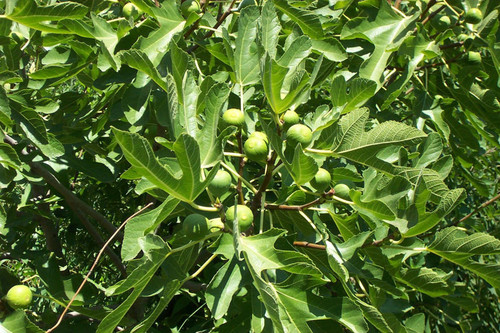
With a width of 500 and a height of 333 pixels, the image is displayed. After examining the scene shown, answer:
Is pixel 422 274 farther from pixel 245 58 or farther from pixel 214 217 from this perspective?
pixel 245 58

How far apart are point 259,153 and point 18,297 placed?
0.84 m

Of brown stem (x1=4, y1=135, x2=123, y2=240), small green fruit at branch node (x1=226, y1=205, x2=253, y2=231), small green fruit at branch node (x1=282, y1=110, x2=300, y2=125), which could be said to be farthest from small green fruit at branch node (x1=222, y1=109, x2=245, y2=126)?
brown stem (x1=4, y1=135, x2=123, y2=240)

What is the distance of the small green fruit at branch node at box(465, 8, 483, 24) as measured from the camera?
2.01 m

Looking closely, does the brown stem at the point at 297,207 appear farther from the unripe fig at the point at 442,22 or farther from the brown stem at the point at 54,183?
the unripe fig at the point at 442,22

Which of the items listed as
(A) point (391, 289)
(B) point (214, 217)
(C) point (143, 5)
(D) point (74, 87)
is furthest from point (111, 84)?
(D) point (74, 87)

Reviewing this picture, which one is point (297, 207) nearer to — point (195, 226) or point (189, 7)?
point (195, 226)

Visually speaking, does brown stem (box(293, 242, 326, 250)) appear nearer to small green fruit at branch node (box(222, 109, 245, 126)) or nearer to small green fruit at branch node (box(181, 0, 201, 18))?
small green fruit at branch node (box(222, 109, 245, 126))

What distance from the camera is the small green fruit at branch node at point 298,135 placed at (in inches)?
49.6

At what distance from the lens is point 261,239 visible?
1.24 metres

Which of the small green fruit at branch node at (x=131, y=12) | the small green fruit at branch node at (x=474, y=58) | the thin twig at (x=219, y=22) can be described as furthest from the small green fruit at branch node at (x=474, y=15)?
the small green fruit at branch node at (x=131, y=12)

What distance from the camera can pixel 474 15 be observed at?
6.58ft

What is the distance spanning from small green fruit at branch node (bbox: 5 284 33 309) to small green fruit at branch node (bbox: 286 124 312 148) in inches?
35.7

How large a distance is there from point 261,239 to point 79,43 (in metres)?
0.95

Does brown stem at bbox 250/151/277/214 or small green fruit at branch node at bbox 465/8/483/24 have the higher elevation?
small green fruit at branch node at bbox 465/8/483/24
